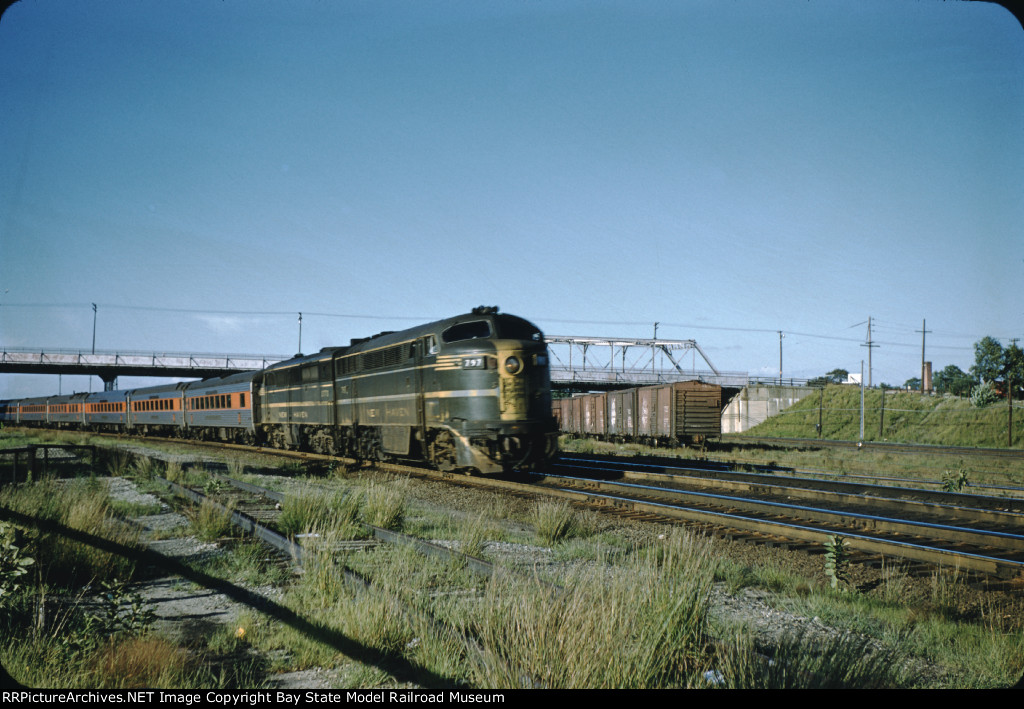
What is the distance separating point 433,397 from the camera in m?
15.1

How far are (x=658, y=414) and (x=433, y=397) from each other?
1814 centimetres

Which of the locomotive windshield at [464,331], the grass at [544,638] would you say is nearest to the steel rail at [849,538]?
the grass at [544,638]

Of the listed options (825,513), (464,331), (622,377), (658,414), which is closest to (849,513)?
(825,513)

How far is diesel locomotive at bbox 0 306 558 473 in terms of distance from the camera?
14234mm

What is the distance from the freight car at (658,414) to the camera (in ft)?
95.4

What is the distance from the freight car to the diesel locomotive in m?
12.6

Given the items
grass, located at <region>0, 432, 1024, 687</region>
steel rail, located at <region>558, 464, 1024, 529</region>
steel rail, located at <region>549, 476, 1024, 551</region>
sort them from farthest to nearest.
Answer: steel rail, located at <region>558, 464, 1024, 529</region> < steel rail, located at <region>549, 476, 1024, 551</region> < grass, located at <region>0, 432, 1024, 687</region>

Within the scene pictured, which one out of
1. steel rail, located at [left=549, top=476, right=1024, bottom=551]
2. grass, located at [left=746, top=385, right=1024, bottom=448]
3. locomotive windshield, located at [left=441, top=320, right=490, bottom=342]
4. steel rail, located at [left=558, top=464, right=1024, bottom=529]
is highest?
locomotive windshield, located at [left=441, top=320, right=490, bottom=342]

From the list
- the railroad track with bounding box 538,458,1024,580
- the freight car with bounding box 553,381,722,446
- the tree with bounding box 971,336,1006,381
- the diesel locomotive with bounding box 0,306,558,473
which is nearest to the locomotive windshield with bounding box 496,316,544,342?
the diesel locomotive with bounding box 0,306,558,473

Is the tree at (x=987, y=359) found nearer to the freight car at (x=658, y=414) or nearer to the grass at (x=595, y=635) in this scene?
the freight car at (x=658, y=414)

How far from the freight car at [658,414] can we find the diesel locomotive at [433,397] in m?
12.6

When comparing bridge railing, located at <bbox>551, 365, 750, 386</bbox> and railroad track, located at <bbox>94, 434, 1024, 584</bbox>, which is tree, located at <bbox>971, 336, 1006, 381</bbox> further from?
railroad track, located at <bbox>94, 434, 1024, 584</bbox>

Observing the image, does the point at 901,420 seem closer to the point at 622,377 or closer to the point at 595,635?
the point at 622,377
